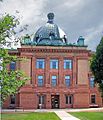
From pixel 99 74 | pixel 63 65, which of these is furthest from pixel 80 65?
pixel 99 74

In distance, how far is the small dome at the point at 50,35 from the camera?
2795 inches

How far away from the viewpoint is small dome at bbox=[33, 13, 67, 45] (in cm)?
7100

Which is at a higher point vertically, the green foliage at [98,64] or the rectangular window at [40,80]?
the green foliage at [98,64]

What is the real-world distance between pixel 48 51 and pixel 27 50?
4.09 meters

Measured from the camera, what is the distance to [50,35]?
72.9 metres

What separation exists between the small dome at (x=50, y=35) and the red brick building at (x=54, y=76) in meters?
0.65

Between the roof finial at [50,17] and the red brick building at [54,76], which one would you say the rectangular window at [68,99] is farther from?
the roof finial at [50,17]

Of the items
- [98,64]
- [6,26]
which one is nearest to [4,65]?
[6,26]

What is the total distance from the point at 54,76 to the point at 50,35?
8914 mm

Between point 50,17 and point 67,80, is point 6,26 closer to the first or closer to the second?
point 67,80

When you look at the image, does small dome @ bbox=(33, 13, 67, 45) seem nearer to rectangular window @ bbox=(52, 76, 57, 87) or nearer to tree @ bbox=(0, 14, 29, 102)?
rectangular window @ bbox=(52, 76, 57, 87)

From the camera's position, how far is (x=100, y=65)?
1740 inches

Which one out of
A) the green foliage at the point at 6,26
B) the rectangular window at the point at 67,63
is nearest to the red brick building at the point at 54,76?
the rectangular window at the point at 67,63

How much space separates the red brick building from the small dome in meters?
0.65
